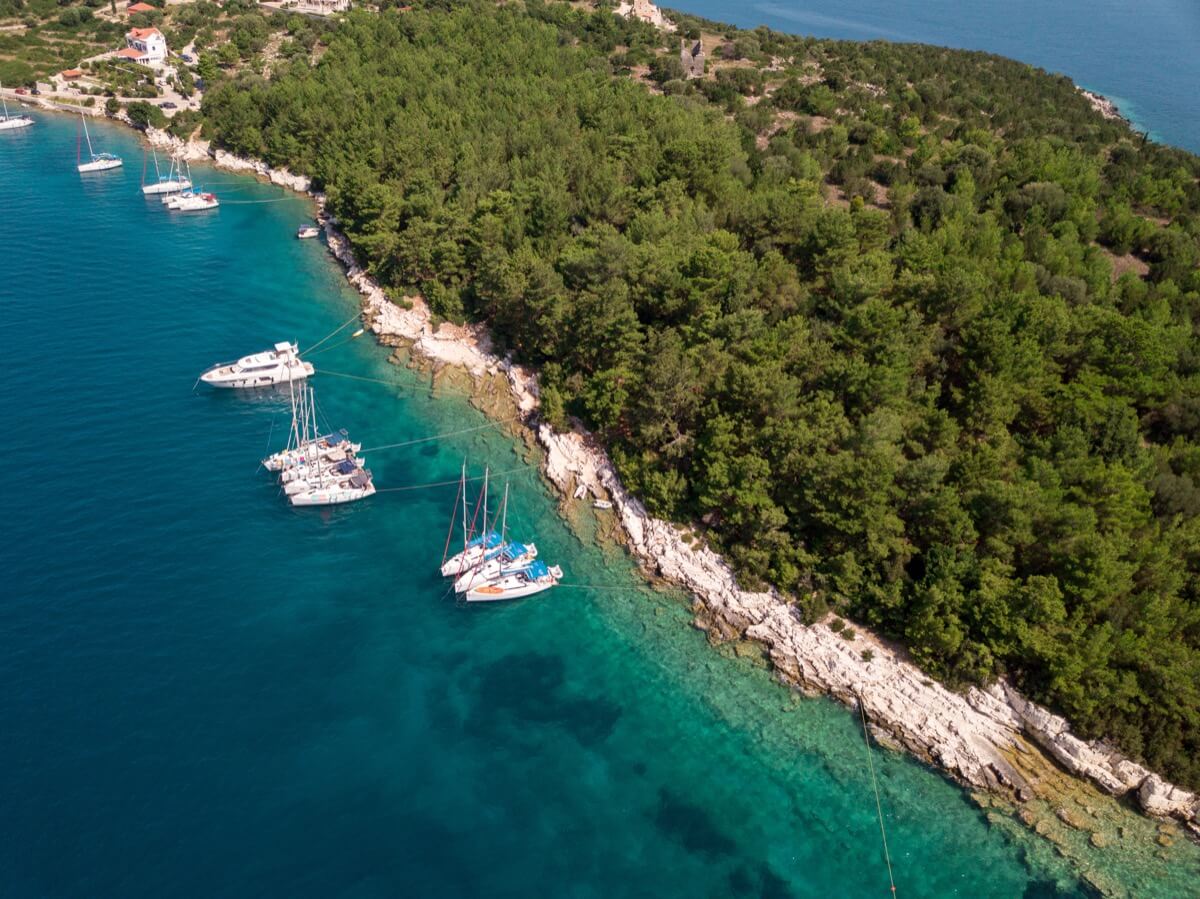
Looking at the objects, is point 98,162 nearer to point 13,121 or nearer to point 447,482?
point 13,121

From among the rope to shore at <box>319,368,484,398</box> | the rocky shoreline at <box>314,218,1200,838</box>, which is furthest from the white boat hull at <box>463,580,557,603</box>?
the rope to shore at <box>319,368,484,398</box>

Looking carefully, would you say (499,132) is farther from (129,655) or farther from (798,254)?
(129,655)

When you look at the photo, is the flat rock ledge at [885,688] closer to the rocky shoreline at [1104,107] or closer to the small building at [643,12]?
the rocky shoreline at [1104,107]

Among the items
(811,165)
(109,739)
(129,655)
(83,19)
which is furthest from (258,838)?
(83,19)

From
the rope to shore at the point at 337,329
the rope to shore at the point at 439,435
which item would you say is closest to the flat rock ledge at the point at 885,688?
the rope to shore at the point at 439,435

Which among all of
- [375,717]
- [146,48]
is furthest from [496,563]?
[146,48]

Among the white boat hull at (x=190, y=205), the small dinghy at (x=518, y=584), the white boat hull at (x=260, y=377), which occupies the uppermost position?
the white boat hull at (x=190, y=205)
